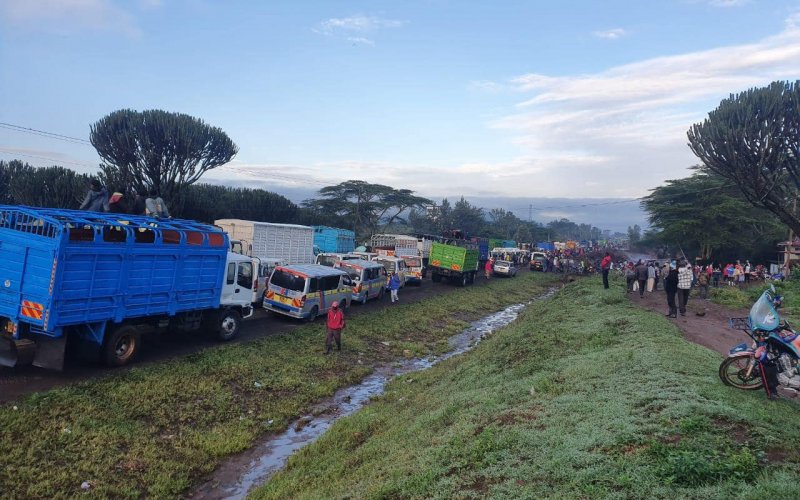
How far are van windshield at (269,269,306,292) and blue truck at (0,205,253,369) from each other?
14.7 feet

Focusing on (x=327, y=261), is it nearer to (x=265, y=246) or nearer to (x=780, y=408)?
(x=265, y=246)

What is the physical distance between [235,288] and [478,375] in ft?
25.5

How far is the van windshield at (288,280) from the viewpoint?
17.3 m

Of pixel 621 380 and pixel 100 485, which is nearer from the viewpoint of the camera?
pixel 100 485

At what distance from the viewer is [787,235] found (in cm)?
3709

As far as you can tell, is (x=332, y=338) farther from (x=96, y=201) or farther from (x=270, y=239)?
→ (x=270, y=239)

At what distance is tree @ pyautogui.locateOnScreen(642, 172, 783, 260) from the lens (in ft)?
125

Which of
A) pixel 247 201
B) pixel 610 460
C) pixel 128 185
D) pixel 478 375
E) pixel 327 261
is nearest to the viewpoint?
pixel 610 460

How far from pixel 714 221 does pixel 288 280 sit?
1445 inches

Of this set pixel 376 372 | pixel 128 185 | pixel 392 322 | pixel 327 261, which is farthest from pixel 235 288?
pixel 128 185

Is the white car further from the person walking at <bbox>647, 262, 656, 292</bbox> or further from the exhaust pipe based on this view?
the exhaust pipe

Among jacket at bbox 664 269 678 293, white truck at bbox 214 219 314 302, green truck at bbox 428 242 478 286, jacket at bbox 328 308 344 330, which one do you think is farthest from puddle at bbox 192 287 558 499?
green truck at bbox 428 242 478 286

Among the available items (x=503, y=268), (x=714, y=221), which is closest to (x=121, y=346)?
(x=503, y=268)

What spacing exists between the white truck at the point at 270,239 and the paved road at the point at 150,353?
14.2 feet
